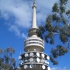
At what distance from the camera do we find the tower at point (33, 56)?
70562mm

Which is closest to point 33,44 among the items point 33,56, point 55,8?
point 33,56

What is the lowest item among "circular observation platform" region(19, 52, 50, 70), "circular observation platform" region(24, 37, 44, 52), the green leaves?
the green leaves

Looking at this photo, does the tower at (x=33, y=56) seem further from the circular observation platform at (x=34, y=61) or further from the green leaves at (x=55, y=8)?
the green leaves at (x=55, y=8)

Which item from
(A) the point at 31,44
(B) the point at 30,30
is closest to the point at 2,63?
(A) the point at 31,44

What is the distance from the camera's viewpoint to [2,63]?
4778 centimetres

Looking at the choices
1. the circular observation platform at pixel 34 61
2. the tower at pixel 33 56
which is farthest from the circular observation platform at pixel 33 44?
the circular observation platform at pixel 34 61

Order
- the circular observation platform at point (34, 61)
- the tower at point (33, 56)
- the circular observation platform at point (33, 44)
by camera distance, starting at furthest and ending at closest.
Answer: the circular observation platform at point (33, 44) → the tower at point (33, 56) → the circular observation platform at point (34, 61)

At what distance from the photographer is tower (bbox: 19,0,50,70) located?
232 ft

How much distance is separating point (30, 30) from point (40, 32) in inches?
2078

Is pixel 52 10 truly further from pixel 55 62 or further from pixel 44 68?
pixel 44 68

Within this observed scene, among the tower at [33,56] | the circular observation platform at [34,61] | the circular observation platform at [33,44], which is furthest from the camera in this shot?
the circular observation platform at [33,44]

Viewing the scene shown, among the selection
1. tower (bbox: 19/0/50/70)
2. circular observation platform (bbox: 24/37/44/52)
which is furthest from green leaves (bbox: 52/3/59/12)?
circular observation platform (bbox: 24/37/44/52)

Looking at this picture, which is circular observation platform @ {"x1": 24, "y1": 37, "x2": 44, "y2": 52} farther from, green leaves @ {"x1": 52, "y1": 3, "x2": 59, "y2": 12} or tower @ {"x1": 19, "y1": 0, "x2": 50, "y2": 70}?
green leaves @ {"x1": 52, "y1": 3, "x2": 59, "y2": 12}

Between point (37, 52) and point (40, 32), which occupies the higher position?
point (37, 52)
